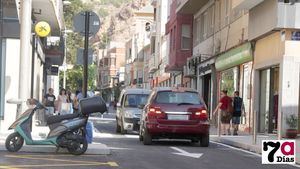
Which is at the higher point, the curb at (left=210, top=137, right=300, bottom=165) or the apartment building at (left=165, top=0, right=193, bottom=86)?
the apartment building at (left=165, top=0, right=193, bottom=86)

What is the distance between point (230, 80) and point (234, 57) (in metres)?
2.40

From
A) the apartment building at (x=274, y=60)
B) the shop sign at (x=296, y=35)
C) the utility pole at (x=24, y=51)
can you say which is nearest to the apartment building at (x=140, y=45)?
the apartment building at (x=274, y=60)

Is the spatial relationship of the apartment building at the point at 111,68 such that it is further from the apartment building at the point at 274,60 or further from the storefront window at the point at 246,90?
the apartment building at the point at 274,60

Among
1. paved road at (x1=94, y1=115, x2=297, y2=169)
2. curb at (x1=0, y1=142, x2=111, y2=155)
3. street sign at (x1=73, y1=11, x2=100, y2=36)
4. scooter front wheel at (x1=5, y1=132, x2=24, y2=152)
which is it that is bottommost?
paved road at (x1=94, y1=115, x2=297, y2=169)

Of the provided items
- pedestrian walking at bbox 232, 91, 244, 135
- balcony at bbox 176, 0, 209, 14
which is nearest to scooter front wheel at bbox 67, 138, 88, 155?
pedestrian walking at bbox 232, 91, 244, 135

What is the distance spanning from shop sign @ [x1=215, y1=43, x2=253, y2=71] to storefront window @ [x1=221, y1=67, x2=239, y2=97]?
0.95ft

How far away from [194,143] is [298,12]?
6295mm

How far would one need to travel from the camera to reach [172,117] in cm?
1803

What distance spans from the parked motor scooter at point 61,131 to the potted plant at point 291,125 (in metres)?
9.95

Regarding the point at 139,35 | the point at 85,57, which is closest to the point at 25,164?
the point at 85,57

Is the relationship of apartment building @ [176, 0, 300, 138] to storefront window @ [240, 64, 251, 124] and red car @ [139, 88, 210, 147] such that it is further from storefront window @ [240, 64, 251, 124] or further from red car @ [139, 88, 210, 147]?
red car @ [139, 88, 210, 147]

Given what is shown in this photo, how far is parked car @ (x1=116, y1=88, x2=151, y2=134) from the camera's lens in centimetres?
2384

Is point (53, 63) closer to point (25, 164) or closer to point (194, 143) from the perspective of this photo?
point (194, 143)

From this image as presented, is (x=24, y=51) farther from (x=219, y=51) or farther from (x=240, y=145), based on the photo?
(x=219, y=51)
